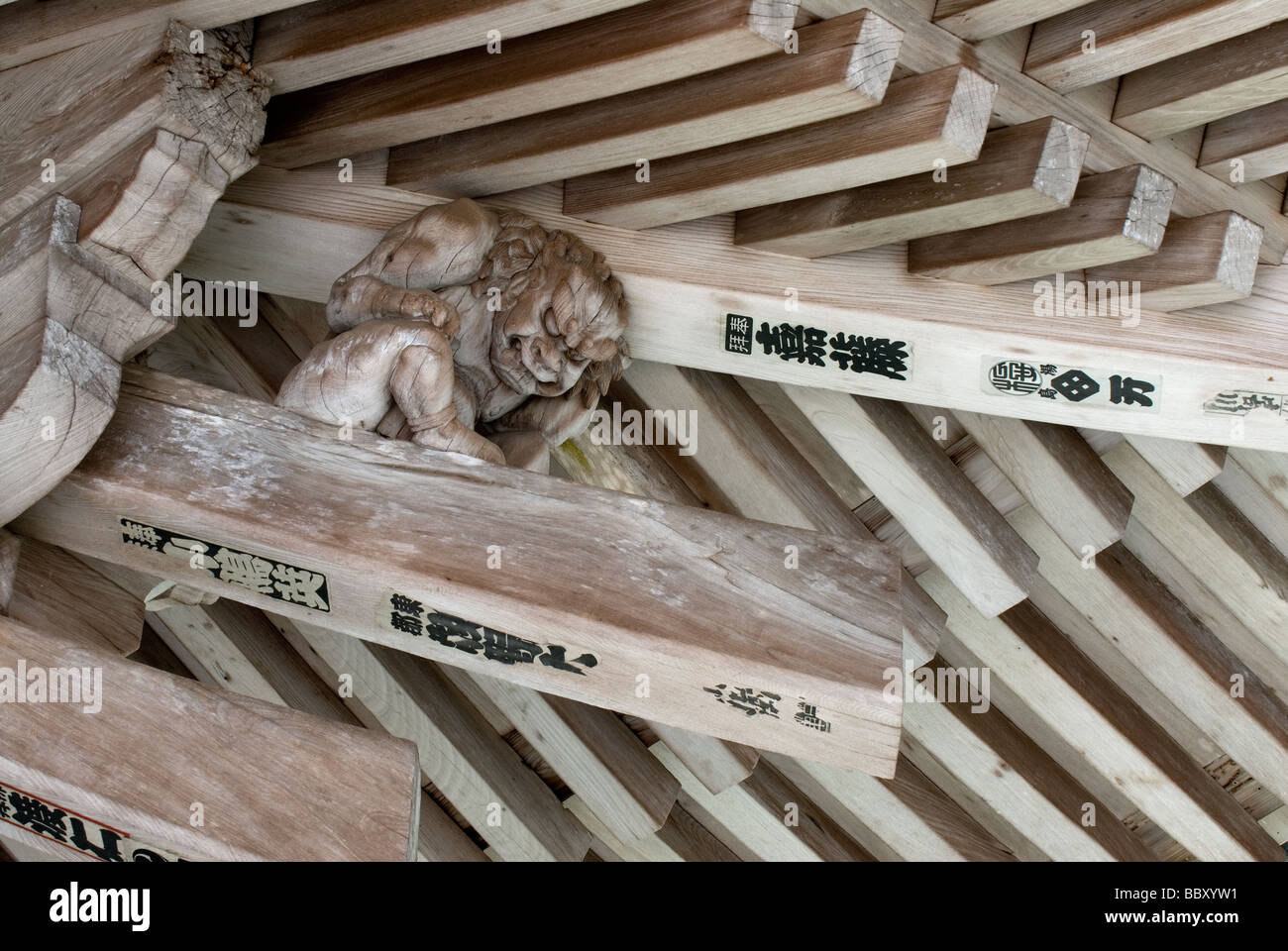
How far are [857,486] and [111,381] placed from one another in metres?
1.58

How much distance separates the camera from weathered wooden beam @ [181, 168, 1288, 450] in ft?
7.09

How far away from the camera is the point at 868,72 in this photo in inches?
72.1

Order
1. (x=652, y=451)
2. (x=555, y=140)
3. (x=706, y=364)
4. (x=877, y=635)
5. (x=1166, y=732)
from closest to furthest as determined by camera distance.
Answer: (x=877, y=635) < (x=555, y=140) < (x=706, y=364) < (x=652, y=451) < (x=1166, y=732)

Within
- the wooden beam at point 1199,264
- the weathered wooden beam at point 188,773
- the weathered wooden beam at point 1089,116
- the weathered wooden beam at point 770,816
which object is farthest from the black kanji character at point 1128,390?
the weathered wooden beam at point 770,816

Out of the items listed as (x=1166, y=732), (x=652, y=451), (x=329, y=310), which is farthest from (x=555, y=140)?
(x=1166, y=732)

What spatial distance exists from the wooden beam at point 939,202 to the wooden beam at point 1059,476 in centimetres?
58

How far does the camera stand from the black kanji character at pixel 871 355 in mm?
2260

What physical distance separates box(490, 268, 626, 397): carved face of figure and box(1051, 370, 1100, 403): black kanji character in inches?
30.8

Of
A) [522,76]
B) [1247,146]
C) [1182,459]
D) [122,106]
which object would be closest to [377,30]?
[522,76]

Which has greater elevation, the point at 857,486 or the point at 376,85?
the point at 376,85

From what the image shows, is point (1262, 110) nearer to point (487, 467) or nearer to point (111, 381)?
point (487, 467)

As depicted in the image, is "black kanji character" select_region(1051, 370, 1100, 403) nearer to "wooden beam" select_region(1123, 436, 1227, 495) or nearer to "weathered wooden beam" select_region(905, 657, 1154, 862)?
"wooden beam" select_region(1123, 436, 1227, 495)

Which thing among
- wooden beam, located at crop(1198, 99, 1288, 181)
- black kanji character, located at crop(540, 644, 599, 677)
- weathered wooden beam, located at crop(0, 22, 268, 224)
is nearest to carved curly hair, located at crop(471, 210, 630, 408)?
weathered wooden beam, located at crop(0, 22, 268, 224)

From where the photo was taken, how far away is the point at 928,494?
2559 mm
